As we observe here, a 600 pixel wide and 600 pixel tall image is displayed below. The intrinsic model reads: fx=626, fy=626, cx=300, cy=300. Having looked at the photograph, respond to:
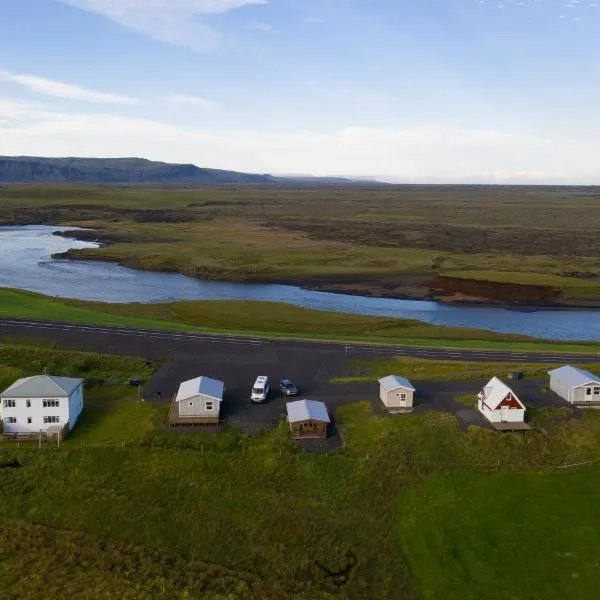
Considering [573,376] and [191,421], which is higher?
[573,376]

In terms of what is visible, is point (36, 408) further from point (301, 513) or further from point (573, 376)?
point (573, 376)

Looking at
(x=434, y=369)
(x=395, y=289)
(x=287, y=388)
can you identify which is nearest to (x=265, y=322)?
(x=434, y=369)

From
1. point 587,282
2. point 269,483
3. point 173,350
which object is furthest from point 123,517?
point 587,282

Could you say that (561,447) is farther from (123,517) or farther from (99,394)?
(99,394)

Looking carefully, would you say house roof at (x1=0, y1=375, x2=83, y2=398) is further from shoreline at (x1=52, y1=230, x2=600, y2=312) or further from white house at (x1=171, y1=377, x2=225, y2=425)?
shoreline at (x1=52, y1=230, x2=600, y2=312)

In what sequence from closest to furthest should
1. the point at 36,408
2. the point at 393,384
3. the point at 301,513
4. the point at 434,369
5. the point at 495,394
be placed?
1. the point at 301,513
2. the point at 36,408
3. the point at 495,394
4. the point at 393,384
5. the point at 434,369

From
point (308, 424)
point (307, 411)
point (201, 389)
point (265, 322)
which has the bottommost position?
point (265, 322)

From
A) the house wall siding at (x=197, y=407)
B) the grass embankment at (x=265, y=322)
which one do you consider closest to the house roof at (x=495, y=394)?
the house wall siding at (x=197, y=407)

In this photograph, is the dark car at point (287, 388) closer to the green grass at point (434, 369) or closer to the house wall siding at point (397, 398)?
the green grass at point (434, 369)
